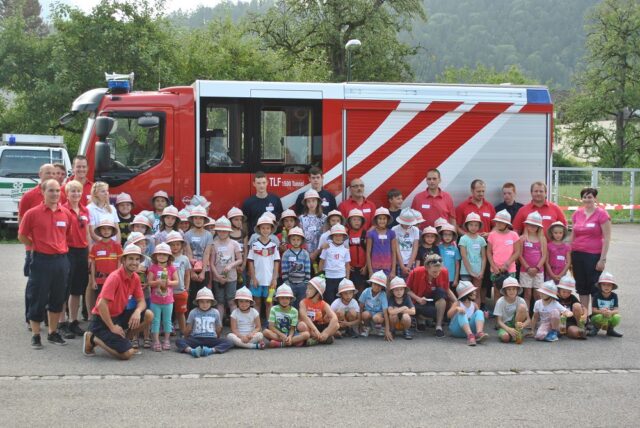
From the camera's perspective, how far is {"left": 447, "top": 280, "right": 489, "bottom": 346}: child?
9859 millimetres

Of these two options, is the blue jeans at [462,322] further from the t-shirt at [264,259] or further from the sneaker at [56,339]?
the sneaker at [56,339]

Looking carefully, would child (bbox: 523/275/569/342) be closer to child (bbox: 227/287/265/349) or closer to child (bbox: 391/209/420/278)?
child (bbox: 391/209/420/278)

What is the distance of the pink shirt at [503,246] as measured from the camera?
10.8 m

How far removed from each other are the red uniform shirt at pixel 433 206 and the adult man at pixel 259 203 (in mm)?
1974

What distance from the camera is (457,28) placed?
136 metres

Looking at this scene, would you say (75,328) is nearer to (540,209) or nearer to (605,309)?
(540,209)

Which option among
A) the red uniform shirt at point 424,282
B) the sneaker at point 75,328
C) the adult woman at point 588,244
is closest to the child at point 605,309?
the adult woman at point 588,244

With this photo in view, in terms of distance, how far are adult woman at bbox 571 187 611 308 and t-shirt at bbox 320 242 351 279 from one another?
317 centimetres

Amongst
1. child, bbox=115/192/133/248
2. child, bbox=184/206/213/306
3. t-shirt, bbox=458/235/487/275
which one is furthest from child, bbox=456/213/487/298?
child, bbox=115/192/133/248

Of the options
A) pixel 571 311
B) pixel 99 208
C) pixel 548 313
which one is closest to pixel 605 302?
pixel 571 311

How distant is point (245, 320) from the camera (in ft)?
31.1

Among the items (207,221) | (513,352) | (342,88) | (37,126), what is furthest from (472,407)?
(37,126)

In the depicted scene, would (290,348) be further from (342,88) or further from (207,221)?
(342,88)

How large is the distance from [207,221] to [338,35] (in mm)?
28929
